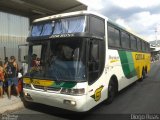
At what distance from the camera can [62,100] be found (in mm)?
6855

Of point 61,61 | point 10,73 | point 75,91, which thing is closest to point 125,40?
point 61,61

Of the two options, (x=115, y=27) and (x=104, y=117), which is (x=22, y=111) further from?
(x=115, y=27)

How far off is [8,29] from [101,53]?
838 cm

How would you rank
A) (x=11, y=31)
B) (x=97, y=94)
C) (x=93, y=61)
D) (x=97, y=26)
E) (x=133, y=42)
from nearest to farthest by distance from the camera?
1. (x=93, y=61)
2. (x=97, y=94)
3. (x=97, y=26)
4. (x=133, y=42)
5. (x=11, y=31)

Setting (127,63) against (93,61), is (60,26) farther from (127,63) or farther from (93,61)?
(127,63)

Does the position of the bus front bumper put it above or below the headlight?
below

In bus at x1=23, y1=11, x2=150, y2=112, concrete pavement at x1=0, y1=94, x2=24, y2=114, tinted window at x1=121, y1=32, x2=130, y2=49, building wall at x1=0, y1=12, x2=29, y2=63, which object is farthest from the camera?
building wall at x1=0, y1=12, x2=29, y2=63

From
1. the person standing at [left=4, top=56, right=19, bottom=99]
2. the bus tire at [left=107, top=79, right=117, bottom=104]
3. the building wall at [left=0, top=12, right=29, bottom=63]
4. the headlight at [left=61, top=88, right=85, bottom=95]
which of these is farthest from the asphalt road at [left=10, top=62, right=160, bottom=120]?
the building wall at [left=0, top=12, right=29, bottom=63]

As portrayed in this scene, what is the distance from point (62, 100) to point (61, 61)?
114cm

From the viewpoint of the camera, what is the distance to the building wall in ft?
45.4

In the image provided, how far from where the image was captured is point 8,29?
14438mm

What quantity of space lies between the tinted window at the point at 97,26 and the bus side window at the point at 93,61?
0.38m

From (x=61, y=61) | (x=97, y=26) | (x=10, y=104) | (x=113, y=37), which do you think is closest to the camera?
(x=61, y=61)

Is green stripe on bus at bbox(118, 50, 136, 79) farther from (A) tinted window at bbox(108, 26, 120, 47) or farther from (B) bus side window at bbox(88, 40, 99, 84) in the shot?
(B) bus side window at bbox(88, 40, 99, 84)
